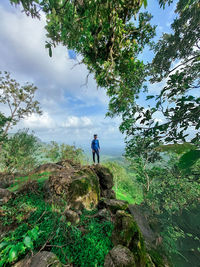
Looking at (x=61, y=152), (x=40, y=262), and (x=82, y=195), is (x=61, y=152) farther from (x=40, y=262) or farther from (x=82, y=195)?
(x=40, y=262)

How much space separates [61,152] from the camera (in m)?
15.0

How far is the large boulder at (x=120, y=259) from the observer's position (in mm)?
2096

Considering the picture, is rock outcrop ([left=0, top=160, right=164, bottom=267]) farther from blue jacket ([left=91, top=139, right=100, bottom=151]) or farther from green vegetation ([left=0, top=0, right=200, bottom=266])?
blue jacket ([left=91, top=139, right=100, bottom=151])

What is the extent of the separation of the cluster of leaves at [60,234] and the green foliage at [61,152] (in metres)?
11.0

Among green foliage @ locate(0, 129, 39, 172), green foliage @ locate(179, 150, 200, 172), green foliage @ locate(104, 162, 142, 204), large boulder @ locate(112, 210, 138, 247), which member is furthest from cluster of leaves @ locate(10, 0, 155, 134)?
green foliage @ locate(104, 162, 142, 204)

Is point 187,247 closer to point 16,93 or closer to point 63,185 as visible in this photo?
point 63,185

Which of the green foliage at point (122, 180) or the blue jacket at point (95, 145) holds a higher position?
the blue jacket at point (95, 145)

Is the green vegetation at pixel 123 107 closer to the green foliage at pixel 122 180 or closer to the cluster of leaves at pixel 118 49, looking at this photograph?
the cluster of leaves at pixel 118 49

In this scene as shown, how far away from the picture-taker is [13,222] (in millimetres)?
2871

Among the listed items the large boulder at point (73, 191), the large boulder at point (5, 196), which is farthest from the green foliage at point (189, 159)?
the large boulder at point (5, 196)

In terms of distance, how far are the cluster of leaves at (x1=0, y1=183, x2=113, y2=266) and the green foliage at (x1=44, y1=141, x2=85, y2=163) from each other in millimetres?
11046

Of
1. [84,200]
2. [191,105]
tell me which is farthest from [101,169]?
[191,105]

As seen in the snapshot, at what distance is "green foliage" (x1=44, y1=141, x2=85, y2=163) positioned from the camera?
1463cm

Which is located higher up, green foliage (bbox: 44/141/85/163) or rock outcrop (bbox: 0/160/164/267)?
green foliage (bbox: 44/141/85/163)
